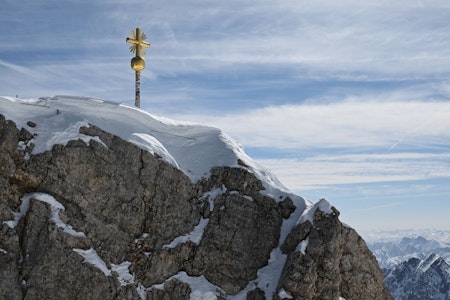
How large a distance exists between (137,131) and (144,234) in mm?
9823

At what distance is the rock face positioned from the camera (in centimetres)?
3306

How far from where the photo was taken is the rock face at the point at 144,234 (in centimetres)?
3306

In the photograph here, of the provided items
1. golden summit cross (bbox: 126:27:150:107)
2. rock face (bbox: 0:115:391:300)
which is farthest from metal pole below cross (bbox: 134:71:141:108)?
rock face (bbox: 0:115:391:300)

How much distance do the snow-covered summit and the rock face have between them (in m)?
1.13

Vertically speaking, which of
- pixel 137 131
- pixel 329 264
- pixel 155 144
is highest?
pixel 137 131

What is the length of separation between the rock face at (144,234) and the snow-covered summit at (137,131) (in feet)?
3.72

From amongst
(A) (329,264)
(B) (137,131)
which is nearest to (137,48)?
(B) (137,131)

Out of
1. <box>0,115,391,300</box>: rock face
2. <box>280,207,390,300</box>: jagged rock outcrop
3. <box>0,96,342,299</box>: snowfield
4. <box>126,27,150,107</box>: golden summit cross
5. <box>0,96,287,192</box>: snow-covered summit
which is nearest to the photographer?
<box>0,115,391,300</box>: rock face

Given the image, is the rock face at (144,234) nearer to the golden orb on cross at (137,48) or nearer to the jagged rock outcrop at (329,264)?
the jagged rock outcrop at (329,264)

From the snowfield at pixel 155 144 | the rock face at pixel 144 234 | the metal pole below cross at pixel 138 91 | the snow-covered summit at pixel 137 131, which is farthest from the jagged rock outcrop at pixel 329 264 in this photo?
the metal pole below cross at pixel 138 91

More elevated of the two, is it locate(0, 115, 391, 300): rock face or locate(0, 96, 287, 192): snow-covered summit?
locate(0, 96, 287, 192): snow-covered summit

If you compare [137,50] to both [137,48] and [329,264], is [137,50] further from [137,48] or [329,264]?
[329,264]

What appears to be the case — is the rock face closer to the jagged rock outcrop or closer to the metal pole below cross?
the jagged rock outcrop

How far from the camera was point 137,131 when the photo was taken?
140 ft
